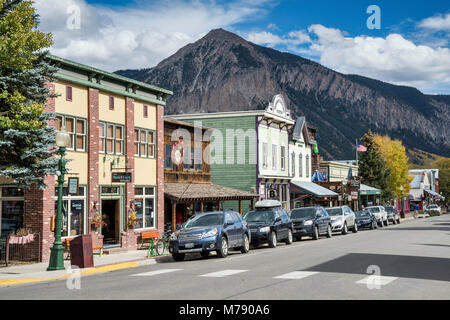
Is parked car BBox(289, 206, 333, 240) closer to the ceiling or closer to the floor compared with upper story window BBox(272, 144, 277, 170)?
closer to the floor

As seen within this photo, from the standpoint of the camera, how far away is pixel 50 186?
69.3ft

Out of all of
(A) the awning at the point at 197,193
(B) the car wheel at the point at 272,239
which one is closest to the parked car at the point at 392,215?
(A) the awning at the point at 197,193

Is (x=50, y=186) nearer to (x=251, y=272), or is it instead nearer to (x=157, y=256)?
(x=157, y=256)

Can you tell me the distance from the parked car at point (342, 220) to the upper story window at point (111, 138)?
1521cm

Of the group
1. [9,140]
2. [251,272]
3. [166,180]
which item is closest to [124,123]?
[166,180]

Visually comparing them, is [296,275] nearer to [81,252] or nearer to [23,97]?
[81,252]

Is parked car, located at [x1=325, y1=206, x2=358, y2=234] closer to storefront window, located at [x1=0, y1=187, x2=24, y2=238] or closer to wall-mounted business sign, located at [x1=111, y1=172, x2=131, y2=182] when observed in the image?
wall-mounted business sign, located at [x1=111, y1=172, x2=131, y2=182]

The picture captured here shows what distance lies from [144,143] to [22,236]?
9170 millimetres

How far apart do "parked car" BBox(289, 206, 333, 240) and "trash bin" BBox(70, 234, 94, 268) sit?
14.7m

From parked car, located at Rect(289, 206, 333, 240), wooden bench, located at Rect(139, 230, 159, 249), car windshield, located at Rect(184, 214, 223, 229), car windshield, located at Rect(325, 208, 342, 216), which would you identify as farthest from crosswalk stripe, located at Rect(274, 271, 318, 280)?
car windshield, located at Rect(325, 208, 342, 216)

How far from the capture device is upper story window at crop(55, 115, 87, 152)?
22.3 metres

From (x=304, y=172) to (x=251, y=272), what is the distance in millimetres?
35776

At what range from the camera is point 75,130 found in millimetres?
22922
